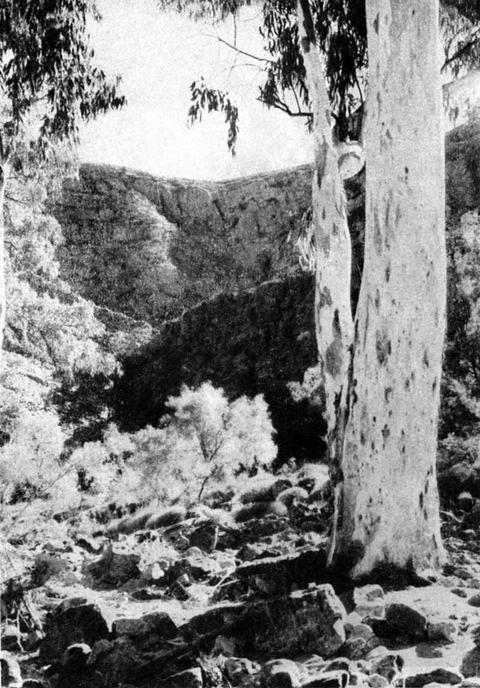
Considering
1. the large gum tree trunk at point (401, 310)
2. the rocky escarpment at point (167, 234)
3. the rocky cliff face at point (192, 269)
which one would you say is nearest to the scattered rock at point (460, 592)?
the large gum tree trunk at point (401, 310)

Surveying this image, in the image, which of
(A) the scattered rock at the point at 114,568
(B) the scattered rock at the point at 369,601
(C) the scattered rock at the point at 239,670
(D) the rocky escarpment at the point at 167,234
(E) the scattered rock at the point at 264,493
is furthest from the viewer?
(D) the rocky escarpment at the point at 167,234

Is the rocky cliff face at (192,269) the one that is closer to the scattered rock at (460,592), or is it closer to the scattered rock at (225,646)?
the scattered rock at (460,592)

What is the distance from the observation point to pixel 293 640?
2137 mm

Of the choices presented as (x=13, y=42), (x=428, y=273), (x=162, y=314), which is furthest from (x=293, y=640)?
(x=162, y=314)

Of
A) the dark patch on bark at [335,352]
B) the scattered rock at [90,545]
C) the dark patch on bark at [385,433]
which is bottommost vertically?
the scattered rock at [90,545]

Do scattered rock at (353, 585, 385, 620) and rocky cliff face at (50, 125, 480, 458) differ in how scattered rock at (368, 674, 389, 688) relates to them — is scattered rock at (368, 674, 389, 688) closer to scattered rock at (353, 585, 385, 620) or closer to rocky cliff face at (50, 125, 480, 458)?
scattered rock at (353, 585, 385, 620)

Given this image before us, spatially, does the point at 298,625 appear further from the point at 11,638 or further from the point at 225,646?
the point at 11,638

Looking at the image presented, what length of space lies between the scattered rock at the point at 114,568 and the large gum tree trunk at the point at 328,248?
3.64 feet

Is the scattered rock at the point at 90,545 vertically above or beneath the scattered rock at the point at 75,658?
beneath

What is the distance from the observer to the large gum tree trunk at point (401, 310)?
2697 mm

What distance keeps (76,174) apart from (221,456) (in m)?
3.71

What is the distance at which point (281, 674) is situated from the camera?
1.99m

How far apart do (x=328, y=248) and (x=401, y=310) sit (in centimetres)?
109

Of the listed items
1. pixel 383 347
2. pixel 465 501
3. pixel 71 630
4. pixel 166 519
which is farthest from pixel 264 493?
pixel 71 630
